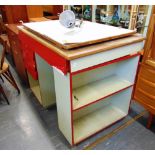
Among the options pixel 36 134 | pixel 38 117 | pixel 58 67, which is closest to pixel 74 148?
pixel 36 134

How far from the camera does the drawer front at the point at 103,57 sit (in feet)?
3.47

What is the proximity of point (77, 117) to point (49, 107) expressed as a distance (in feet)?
1.37

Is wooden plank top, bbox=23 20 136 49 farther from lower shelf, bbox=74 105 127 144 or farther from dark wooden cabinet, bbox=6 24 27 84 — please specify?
lower shelf, bbox=74 105 127 144

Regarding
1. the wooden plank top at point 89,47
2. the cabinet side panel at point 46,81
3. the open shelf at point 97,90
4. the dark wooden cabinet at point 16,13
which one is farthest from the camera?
the dark wooden cabinet at point 16,13

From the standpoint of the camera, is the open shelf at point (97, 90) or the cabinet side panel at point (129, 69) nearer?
the open shelf at point (97, 90)

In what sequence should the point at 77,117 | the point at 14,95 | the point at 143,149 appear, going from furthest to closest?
the point at 14,95, the point at 77,117, the point at 143,149

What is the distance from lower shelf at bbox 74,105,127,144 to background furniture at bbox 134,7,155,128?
32 cm

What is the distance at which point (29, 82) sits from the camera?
89.3 inches

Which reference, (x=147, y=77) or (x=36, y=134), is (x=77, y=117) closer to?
(x=36, y=134)

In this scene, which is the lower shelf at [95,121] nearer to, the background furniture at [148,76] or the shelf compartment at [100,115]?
the shelf compartment at [100,115]

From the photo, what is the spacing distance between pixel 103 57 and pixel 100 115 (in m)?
0.81

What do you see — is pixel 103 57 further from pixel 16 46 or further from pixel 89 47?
pixel 16 46

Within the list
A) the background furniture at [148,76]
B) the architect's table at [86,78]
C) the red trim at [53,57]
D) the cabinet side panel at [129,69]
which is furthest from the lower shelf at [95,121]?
the red trim at [53,57]

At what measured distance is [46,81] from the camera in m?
1.79
